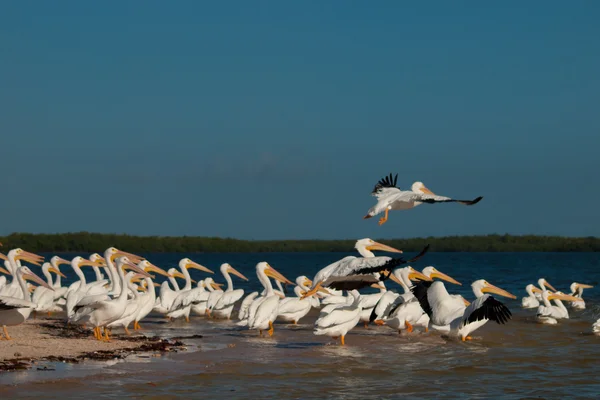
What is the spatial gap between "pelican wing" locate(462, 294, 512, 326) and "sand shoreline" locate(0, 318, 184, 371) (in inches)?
128

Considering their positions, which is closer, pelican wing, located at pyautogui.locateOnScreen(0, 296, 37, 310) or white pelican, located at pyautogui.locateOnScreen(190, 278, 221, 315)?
pelican wing, located at pyautogui.locateOnScreen(0, 296, 37, 310)

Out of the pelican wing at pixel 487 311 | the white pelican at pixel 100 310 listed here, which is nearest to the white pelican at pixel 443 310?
the pelican wing at pixel 487 311

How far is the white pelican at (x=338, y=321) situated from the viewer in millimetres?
10008

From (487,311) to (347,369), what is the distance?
5.90ft

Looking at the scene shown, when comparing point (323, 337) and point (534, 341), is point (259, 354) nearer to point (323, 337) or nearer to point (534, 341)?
point (323, 337)

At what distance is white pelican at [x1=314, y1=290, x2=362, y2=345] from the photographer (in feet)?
32.8

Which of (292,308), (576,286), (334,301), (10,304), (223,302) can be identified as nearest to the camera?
(10,304)

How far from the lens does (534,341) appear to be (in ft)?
37.1

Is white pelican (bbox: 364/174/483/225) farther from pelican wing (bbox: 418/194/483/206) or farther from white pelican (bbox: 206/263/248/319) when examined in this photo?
white pelican (bbox: 206/263/248/319)

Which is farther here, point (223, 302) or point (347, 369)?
point (223, 302)

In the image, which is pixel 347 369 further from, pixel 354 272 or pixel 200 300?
pixel 200 300

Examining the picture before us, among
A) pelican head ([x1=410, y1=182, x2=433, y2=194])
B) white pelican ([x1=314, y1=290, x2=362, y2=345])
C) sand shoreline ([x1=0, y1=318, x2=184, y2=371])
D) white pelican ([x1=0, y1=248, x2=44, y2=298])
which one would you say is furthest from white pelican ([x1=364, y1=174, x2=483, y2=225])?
white pelican ([x1=0, y1=248, x2=44, y2=298])

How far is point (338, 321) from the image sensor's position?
396 inches

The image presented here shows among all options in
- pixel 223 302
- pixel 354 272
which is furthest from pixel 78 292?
pixel 354 272
